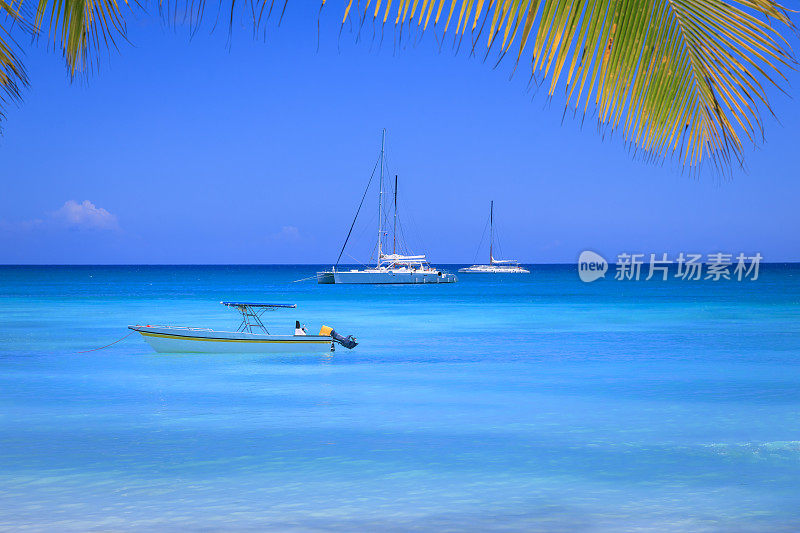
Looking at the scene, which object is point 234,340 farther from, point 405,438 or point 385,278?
point 385,278

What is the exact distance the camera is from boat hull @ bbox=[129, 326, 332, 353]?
22.3m

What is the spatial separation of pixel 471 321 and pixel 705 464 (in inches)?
1159

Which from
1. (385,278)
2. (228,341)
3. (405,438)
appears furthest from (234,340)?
(385,278)

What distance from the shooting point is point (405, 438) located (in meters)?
13.1

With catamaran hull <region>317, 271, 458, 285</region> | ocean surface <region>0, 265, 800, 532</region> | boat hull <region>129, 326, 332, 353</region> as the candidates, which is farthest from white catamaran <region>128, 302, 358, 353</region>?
catamaran hull <region>317, 271, 458, 285</region>

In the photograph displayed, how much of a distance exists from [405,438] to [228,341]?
35.6 ft

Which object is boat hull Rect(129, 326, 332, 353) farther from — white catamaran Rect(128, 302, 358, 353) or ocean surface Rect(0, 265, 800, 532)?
ocean surface Rect(0, 265, 800, 532)

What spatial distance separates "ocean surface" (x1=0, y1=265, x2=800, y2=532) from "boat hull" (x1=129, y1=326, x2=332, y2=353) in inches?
18.3

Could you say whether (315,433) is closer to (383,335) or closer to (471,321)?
(383,335)

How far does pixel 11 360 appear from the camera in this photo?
23906 millimetres

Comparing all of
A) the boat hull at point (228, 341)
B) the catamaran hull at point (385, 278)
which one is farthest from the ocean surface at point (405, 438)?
the catamaran hull at point (385, 278)

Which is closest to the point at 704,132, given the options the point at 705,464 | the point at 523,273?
the point at 705,464

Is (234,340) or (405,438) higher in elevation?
(234,340)

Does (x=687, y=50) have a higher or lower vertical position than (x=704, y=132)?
higher
